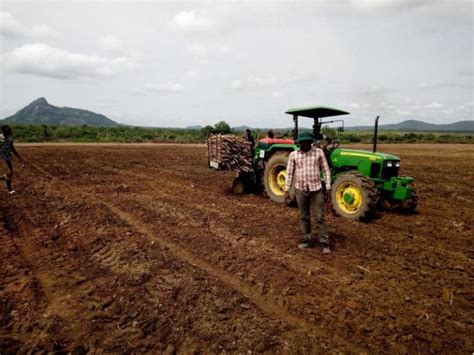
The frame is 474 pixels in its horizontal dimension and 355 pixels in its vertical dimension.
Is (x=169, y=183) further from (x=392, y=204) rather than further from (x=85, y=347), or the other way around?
(x=85, y=347)

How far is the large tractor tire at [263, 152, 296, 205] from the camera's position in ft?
28.8

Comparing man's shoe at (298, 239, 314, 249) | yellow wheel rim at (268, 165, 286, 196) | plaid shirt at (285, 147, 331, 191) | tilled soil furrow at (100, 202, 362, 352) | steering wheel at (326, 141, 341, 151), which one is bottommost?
tilled soil furrow at (100, 202, 362, 352)

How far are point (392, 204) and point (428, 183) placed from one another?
16.1ft

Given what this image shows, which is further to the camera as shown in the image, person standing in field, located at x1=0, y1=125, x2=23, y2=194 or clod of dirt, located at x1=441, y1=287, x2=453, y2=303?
person standing in field, located at x1=0, y1=125, x2=23, y2=194

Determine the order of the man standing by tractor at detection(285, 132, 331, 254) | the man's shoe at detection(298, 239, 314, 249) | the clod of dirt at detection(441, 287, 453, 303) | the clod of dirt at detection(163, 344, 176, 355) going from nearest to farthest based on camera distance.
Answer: the clod of dirt at detection(163, 344, 176, 355), the clod of dirt at detection(441, 287, 453, 303), the man standing by tractor at detection(285, 132, 331, 254), the man's shoe at detection(298, 239, 314, 249)

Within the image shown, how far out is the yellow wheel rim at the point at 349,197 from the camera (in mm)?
6957

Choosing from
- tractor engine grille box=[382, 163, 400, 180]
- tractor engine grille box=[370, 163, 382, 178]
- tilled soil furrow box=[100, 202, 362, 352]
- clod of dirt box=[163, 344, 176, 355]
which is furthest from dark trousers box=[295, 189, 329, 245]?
clod of dirt box=[163, 344, 176, 355]

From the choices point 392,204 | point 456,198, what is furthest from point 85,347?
point 456,198

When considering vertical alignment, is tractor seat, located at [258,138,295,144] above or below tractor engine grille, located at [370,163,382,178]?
above

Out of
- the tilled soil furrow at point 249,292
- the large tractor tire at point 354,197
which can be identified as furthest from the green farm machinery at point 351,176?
the tilled soil furrow at point 249,292

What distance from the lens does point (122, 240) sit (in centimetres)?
570

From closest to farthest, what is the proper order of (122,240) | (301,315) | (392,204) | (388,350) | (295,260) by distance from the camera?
(388,350)
(301,315)
(295,260)
(122,240)
(392,204)

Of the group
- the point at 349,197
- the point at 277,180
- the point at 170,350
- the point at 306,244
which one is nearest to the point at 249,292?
the point at 170,350

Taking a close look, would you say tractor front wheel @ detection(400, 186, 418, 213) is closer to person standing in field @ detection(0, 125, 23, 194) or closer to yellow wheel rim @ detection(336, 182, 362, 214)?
yellow wheel rim @ detection(336, 182, 362, 214)
